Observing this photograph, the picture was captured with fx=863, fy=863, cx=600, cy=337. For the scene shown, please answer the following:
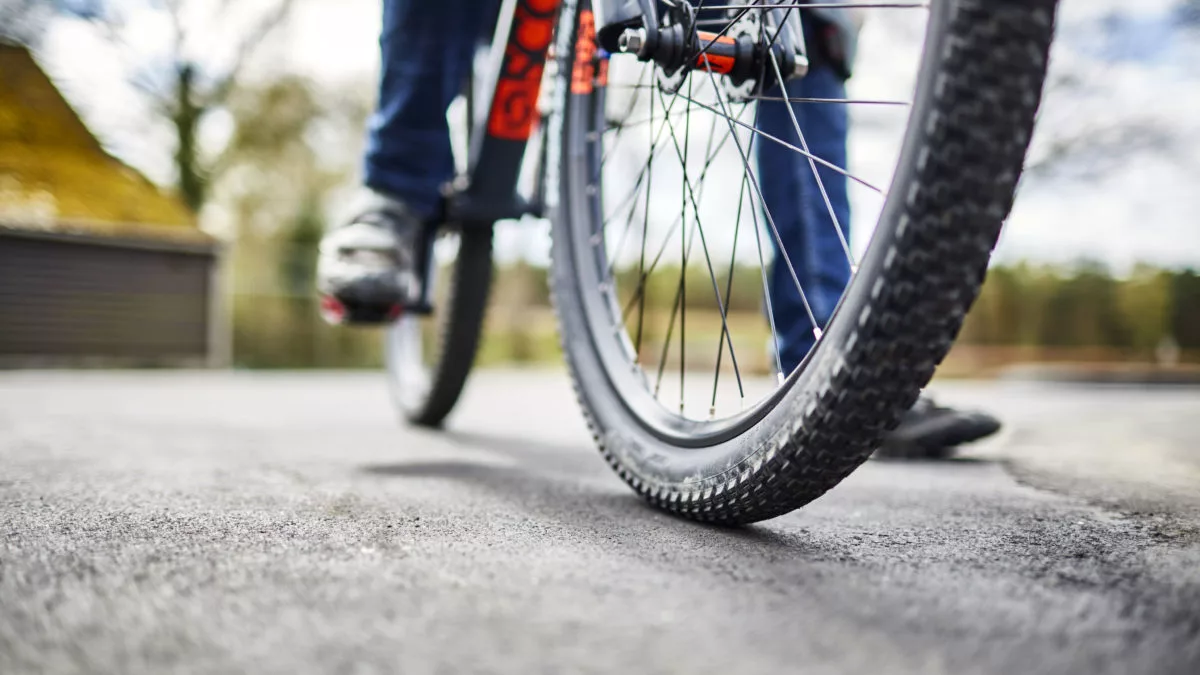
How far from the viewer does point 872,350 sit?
716 millimetres

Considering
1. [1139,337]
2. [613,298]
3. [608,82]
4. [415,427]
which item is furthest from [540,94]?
[1139,337]

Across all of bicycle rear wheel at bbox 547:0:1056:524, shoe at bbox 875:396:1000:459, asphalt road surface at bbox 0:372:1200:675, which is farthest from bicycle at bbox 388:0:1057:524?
shoe at bbox 875:396:1000:459

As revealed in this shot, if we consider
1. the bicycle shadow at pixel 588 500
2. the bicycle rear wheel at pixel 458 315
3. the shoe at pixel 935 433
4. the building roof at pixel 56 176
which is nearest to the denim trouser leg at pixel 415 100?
the bicycle rear wheel at pixel 458 315

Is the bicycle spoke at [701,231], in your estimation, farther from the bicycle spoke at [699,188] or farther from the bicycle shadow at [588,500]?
the bicycle shadow at [588,500]

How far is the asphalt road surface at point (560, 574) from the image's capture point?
582mm

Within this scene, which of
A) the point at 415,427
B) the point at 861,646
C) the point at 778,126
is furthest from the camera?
the point at 415,427

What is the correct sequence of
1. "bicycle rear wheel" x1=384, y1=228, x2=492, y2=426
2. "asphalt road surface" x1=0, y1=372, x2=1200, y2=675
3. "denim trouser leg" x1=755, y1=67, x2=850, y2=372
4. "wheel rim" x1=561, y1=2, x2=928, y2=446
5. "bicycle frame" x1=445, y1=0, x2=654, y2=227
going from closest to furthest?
"asphalt road surface" x1=0, y1=372, x2=1200, y2=675, "wheel rim" x1=561, y1=2, x2=928, y2=446, "denim trouser leg" x1=755, y1=67, x2=850, y2=372, "bicycle frame" x1=445, y1=0, x2=654, y2=227, "bicycle rear wheel" x1=384, y1=228, x2=492, y2=426

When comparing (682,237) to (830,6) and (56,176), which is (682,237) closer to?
(830,6)

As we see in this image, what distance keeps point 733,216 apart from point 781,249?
32 centimetres

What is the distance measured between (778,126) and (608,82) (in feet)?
1.03

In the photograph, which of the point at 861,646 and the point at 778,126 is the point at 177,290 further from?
the point at 861,646

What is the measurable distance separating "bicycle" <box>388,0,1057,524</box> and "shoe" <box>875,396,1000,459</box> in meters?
0.53

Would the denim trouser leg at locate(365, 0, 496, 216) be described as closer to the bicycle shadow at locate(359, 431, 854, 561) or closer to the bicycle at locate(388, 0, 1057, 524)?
the bicycle at locate(388, 0, 1057, 524)

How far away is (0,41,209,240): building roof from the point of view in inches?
336
